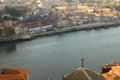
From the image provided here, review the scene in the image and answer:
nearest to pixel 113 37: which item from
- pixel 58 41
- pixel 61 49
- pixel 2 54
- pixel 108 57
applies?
pixel 58 41

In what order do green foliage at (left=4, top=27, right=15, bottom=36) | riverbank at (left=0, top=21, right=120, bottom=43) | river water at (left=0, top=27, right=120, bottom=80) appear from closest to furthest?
1. river water at (left=0, top=27, right=120, bottom=80)
2. riverbank at (left=0, top=21, right=120, bottom=43)
3. green foliage at (left=4, top=27, right=15, bottom=36)

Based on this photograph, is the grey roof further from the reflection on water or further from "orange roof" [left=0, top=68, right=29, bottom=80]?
the reflection on water

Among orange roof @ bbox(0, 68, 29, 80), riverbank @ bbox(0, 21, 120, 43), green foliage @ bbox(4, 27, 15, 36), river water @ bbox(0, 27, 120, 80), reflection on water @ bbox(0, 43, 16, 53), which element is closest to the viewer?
orange roof @ bbox(0, 68, 29, 80)

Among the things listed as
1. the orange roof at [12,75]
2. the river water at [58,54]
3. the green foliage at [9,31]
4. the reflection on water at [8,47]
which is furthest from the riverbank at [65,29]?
the orange roof at [12,75]

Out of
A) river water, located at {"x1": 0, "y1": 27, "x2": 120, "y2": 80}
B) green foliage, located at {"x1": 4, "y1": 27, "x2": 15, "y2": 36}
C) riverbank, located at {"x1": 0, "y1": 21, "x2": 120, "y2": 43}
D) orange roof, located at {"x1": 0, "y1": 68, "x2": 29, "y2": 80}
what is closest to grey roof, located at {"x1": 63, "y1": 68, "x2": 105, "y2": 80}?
orange roof, located at {"x1": 0, "y1": 68, "x2": 29, "y2": 80}

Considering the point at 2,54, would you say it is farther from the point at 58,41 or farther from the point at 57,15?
the point at 57,15

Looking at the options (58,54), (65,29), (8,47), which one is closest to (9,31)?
(8,47)

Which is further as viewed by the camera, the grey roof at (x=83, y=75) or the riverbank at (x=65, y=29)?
the riverbank at (x=65, y=29)

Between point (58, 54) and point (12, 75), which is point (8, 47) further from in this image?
point (12, 75)

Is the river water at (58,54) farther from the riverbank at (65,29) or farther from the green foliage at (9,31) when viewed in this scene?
the green foliage at (9,31)
